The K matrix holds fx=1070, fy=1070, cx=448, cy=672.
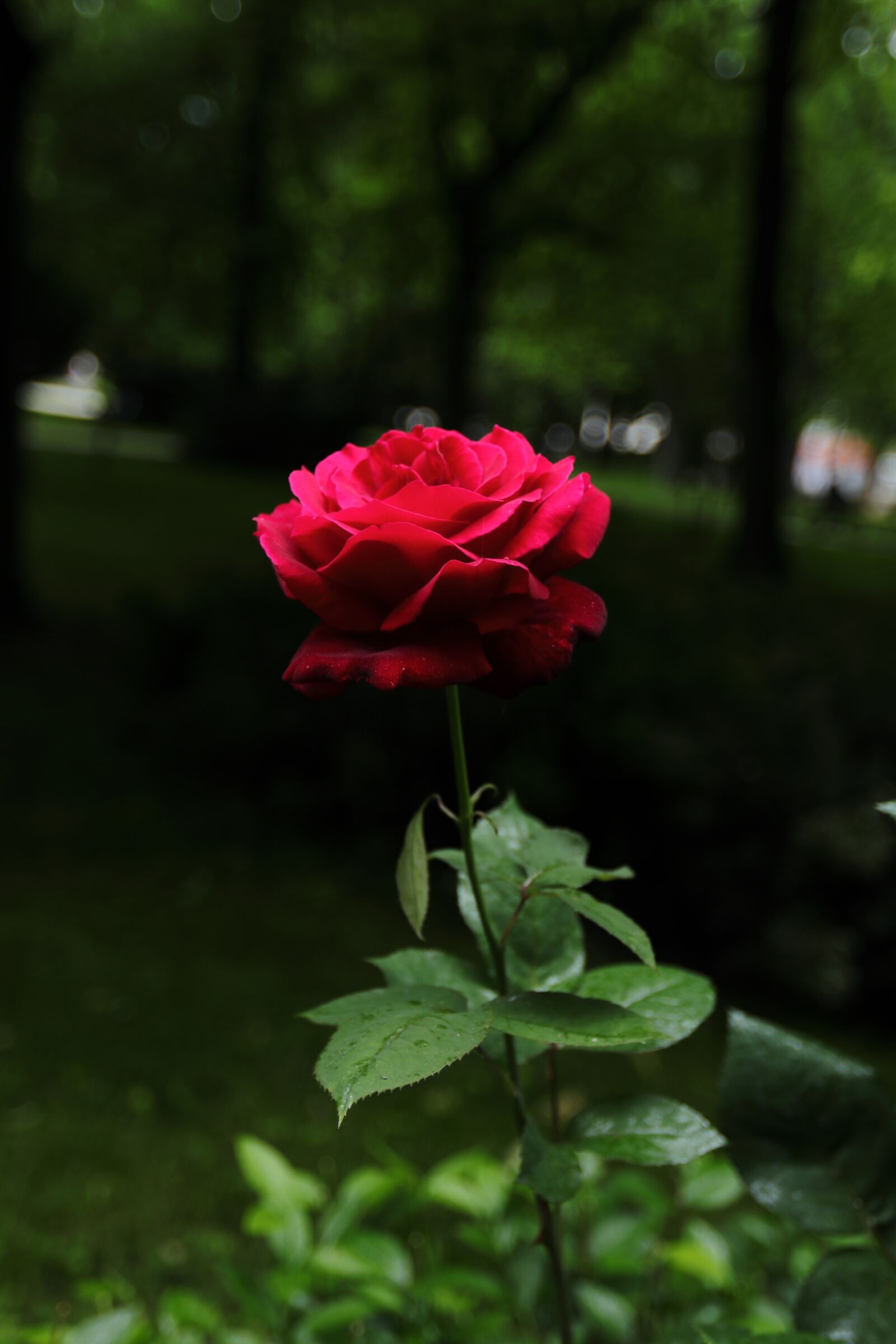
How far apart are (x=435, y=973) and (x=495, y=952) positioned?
0.37 feet

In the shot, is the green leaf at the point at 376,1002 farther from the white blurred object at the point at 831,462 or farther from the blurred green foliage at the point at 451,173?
the white blurred object at the point at 831,462

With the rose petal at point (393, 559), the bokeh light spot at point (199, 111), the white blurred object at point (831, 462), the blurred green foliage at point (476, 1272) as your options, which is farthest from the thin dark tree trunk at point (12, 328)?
the white blurred object at point (831, 462)

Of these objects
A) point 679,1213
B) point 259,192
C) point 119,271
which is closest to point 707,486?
point 259,192

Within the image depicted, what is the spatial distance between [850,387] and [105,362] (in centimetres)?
2019

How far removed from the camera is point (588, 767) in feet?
16.6

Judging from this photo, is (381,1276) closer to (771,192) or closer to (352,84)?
(771,192)

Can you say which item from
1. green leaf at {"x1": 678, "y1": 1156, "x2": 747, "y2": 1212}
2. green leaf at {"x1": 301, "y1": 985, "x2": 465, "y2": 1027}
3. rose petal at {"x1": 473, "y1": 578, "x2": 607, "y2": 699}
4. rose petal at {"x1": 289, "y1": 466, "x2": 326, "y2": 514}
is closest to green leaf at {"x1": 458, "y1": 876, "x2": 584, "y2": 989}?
green leaf at {"x1": 301, "y1": 985, "x2": 465, "y2": 1027}

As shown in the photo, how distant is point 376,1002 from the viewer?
0.95m

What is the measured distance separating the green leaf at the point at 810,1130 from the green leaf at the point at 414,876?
0.45 meters

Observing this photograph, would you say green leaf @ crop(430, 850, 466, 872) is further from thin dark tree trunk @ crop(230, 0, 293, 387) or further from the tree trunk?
the tree trunk

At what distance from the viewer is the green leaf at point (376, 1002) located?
92cm

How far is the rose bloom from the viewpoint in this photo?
812 mm

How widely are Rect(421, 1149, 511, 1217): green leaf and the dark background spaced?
1175 millimetres

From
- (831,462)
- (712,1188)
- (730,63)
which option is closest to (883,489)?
(831,462)
